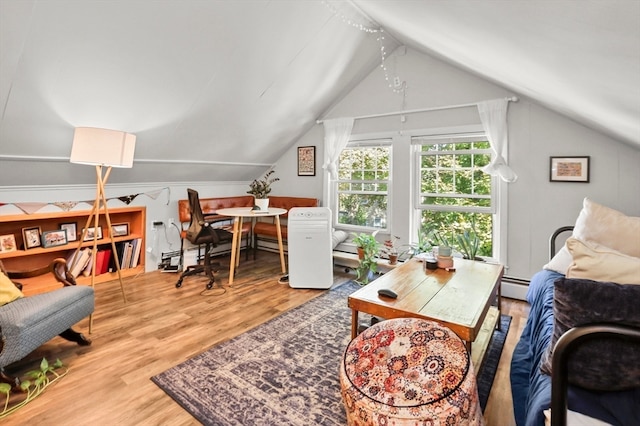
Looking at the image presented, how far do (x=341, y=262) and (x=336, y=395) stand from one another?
8.65 feet

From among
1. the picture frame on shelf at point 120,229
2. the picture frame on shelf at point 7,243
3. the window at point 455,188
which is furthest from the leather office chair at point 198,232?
the window at point 455,188

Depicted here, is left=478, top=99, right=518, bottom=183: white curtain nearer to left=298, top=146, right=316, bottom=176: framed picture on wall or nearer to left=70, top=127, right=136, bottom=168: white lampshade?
left=298, top=146, right=316, bottom=176: framed picture on wall

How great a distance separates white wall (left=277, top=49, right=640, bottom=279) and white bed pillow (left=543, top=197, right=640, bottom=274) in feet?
2.53

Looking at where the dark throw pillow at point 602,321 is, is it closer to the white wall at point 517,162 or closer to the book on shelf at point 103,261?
the white wall at point 517,162

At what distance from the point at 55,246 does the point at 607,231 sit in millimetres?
5052

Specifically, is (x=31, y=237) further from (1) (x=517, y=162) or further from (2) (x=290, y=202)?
(1) (x=517, y=162)

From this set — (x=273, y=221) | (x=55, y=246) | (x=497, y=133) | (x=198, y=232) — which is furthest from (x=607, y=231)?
(x=55, y=246)

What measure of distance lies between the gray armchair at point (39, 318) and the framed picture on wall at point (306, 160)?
341cm

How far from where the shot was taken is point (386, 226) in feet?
14.7

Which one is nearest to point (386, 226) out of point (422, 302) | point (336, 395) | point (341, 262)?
point (341, 262)

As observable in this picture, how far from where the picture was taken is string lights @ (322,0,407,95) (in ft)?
10.5

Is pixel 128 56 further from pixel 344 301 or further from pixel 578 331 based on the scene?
pixel 578 331

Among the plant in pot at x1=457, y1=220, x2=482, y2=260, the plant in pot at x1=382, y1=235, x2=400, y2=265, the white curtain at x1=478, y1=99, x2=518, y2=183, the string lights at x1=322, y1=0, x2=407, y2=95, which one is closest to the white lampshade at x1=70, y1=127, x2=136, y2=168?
the string lights at x1=322, y1=0, x2=407, y2=95

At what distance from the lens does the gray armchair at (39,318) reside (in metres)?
1.77
